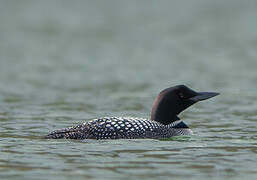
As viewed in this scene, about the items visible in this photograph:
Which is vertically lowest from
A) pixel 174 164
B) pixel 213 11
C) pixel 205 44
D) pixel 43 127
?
pixel 174 164

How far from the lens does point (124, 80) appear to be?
17047 millimetres

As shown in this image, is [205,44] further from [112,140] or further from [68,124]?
[112,140]

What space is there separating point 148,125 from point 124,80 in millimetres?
7235

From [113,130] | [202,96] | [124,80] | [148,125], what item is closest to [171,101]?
[202,96]

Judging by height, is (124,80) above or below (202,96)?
above

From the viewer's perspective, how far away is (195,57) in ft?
70.9

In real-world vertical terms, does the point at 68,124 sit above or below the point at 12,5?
below

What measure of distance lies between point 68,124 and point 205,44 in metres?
13.6

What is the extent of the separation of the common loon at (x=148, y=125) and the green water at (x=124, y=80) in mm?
164

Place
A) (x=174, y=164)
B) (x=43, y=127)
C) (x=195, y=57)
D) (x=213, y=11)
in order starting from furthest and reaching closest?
(x=213, y=11) < (x=195, y=57) < (x=43, y=127) < (x=174, y=164)

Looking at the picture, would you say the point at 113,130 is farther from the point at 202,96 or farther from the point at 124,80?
the point at 124,80

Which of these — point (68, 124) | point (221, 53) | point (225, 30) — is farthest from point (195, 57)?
point (68, 124)

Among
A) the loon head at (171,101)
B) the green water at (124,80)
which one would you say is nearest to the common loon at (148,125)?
the loon head at (171,101)

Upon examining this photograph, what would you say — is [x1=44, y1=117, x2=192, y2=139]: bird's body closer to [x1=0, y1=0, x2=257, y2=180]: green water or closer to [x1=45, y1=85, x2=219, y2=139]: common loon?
[x1=45, y1=85, x2=219, y2=139]: common loon
